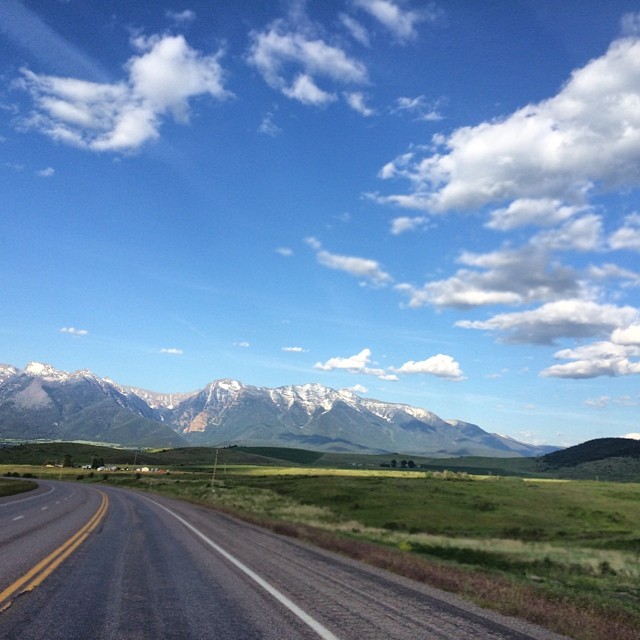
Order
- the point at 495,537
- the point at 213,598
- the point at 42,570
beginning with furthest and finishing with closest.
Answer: the point at 495,537, the point at 42,570, the point at 213,598

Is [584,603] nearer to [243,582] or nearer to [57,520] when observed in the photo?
[243,582]

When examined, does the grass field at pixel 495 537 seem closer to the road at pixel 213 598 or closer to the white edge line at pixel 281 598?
the road at pixel 213 598

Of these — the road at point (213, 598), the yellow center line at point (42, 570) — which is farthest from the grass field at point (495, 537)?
the yellow center line at point (42, 570)

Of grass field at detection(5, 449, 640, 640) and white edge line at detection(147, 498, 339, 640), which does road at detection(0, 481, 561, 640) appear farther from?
grass field at detection(5, 449, 640, 640)

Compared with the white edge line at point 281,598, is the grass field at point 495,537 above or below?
below

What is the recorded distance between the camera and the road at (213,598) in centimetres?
858

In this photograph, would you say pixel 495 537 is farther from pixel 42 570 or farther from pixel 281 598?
pixel 42 570

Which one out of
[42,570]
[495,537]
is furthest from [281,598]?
[495,537]

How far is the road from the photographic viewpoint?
8578 millimetres

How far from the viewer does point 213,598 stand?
35.7 ft

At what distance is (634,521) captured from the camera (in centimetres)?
6412

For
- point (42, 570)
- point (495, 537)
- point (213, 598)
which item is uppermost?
point (213, 598)

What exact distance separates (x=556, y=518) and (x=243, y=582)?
210ft

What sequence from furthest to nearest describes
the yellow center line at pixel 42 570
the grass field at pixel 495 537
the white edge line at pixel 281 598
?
the grass field at pixel 495 537 < the yellow center line at pixel 42 570 < the white edge line at pixel 281 598
